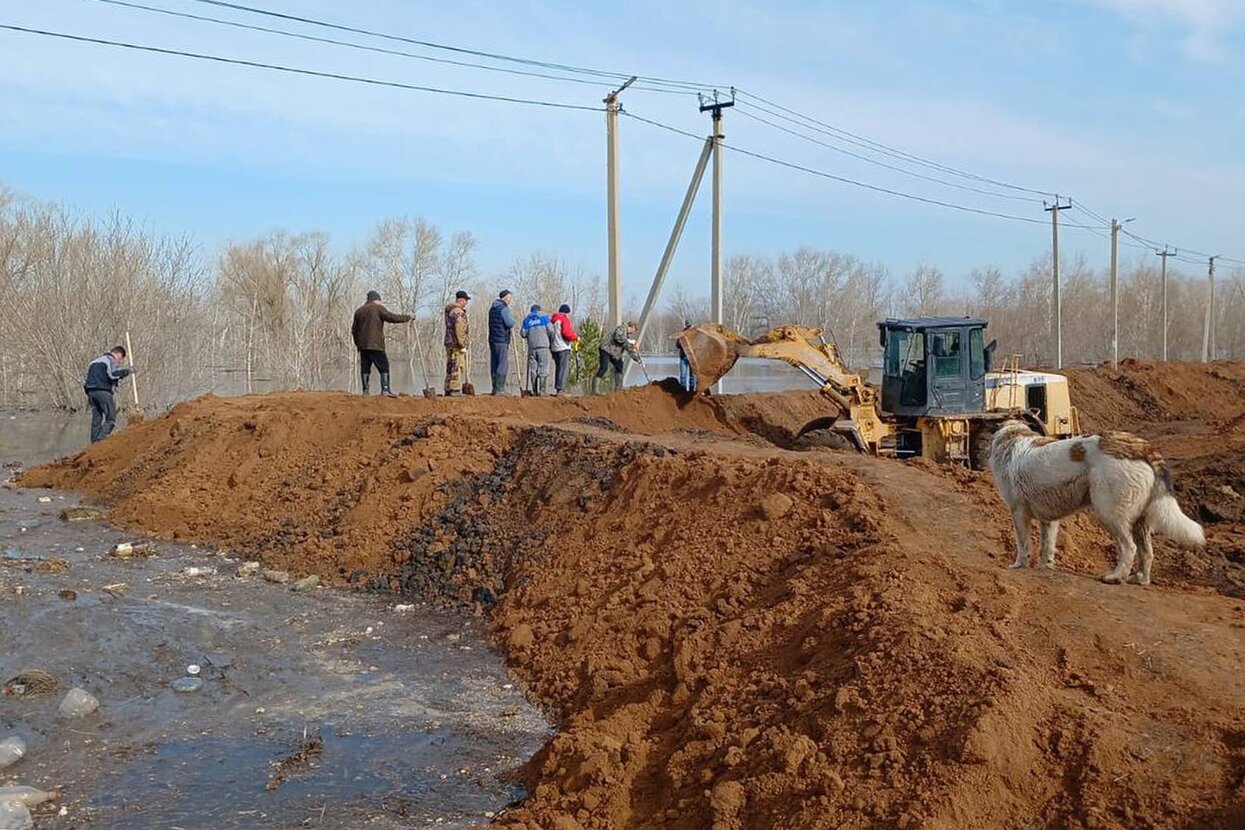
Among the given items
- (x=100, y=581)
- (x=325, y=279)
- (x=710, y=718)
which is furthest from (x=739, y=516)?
A: (x=325, y=279)

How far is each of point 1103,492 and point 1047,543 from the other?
0.76 meters

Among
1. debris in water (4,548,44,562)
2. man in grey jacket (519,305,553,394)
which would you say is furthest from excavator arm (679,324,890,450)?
debris in water (4,548,44,562)

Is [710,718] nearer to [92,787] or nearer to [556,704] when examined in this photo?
[556,704]

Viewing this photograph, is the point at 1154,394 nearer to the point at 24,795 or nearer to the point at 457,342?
the point at 457,342

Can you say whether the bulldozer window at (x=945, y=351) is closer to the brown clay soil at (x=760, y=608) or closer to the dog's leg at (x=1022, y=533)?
the brown clay soil at (x=760, y=608)

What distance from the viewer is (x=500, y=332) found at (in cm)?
1661

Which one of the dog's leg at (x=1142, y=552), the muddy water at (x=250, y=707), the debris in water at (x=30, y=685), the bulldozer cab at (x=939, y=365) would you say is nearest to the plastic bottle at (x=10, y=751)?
the muddy water at (x=250, y=707)

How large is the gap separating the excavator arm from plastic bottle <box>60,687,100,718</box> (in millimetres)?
11157

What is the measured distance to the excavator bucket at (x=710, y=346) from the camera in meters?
17.1

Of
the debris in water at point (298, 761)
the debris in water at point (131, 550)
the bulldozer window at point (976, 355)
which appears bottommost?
the debris in water at point (298, 761)

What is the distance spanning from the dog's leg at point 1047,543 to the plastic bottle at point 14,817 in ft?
22.1

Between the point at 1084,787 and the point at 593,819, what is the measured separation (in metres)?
2.53

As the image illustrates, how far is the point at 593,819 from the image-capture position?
5.50m

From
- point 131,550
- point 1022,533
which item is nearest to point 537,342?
point 131,550
